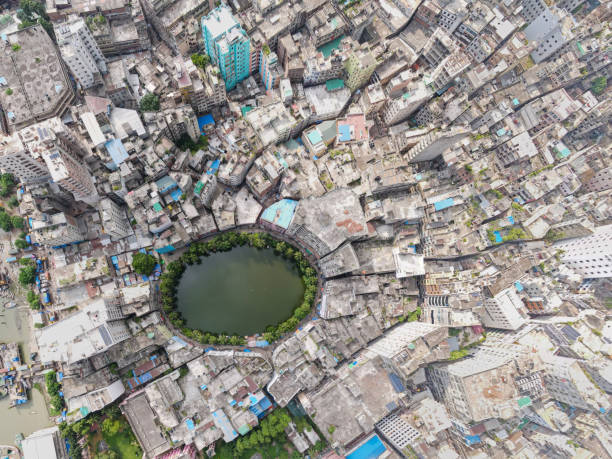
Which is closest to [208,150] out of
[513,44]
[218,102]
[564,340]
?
[218,102]

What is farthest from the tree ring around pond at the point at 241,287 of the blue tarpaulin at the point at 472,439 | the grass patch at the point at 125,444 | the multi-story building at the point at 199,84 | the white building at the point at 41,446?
the blue tarpaulin at the point at 472,439

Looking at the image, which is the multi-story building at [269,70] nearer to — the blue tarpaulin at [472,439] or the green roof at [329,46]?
the green roof at [329,46]

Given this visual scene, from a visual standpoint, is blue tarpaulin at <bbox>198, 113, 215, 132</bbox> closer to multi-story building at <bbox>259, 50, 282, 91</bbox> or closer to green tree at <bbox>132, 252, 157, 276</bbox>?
multi-story building at <bbox>259, 50, 282, 91</bbox>

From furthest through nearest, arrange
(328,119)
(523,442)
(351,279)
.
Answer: (328,119) < (351,279) < (523,442)

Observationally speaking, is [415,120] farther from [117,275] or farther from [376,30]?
[117,275]

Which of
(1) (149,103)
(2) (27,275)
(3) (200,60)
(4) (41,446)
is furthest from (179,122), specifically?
(4) (41,446)

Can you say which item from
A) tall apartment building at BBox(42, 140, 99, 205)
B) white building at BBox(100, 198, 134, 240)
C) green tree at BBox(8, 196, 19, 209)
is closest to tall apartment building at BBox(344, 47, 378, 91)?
white building at BBox(100, 198, 134, 240)
